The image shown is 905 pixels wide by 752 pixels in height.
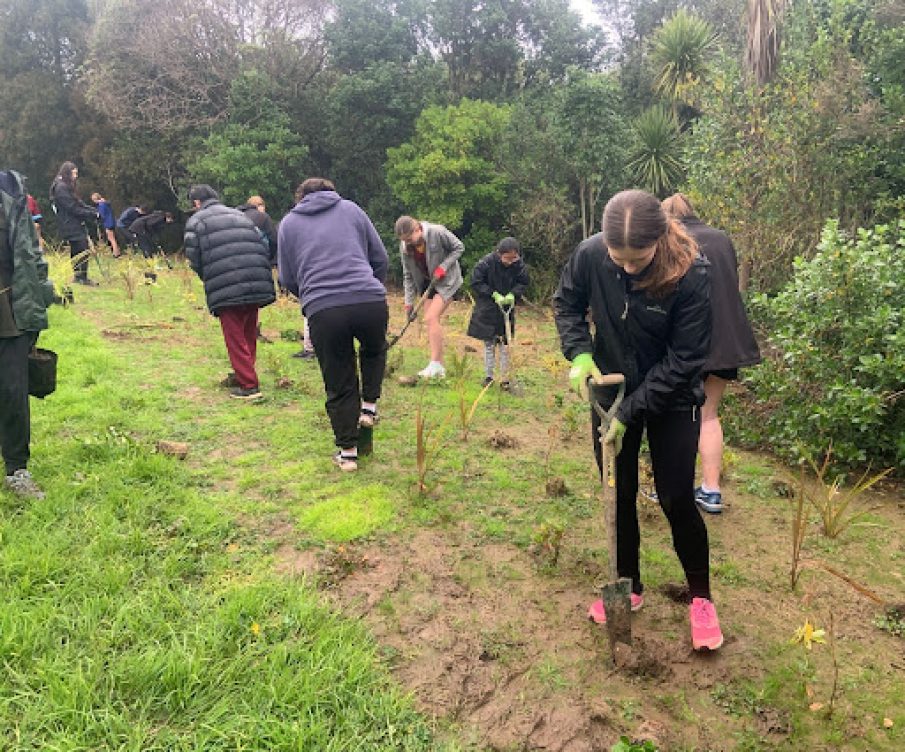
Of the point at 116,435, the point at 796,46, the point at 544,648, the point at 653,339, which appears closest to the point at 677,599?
the point at 544,648

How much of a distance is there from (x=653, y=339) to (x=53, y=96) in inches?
857

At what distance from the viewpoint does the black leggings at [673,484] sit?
7.97 ft

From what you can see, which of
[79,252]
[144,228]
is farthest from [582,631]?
[144,228]

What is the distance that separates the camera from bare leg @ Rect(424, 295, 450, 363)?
6.22 m

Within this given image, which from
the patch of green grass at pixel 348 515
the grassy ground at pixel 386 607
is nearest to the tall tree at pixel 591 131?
the grassy ground at pixel 386 607

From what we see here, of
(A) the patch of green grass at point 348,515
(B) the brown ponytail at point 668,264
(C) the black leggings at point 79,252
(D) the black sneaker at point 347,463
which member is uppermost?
(C) the black leggings at point 79,252

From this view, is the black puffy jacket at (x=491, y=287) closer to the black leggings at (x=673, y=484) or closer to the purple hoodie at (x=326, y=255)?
the purple hoodie at (x=326, y=255)

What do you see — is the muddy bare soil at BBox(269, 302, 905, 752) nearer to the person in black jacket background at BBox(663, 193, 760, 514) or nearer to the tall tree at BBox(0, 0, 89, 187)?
the person in black jacket background at BBox(663, 193, 760, 514)

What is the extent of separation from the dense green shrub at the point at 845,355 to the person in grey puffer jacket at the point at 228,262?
13.0ft

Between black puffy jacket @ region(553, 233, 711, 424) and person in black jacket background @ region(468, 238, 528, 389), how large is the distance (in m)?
3.40

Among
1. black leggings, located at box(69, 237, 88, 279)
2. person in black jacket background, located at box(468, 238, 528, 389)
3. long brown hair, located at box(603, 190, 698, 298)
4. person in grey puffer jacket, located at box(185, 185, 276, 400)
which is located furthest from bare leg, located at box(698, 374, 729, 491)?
black leggings, located at box(69, 237, 88, 279)

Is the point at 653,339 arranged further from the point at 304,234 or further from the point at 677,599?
the point at 304,234

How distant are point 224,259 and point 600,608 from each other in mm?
3882

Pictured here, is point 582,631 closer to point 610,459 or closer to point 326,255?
point 610,459
